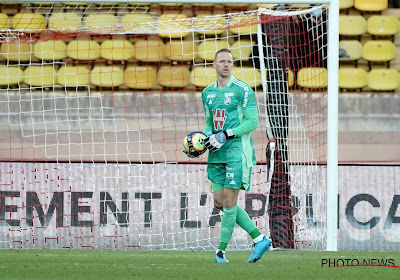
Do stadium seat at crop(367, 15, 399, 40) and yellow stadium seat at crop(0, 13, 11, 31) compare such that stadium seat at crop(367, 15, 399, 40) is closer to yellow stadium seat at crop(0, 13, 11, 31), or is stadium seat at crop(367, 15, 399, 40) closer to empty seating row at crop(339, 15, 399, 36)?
empty seating row at crop(339, 15, 399, 36)

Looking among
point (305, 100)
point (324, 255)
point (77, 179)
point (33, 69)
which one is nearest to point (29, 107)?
point (33, 69)

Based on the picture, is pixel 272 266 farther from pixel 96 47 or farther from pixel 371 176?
pixel 96 47

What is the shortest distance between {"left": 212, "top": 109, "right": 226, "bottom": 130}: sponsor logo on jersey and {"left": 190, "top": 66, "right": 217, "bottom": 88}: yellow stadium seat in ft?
19.2

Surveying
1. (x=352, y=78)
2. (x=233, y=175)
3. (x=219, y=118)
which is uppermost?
(x=352, y=78)

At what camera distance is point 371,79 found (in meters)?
12.9

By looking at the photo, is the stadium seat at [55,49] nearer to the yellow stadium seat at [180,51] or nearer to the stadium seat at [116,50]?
the stadium seat at [116,50]

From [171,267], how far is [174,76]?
698cm

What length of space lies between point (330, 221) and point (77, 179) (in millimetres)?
2804

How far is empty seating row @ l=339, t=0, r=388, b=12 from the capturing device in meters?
13.2

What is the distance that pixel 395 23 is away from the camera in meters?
13.0

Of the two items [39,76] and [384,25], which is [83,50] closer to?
[39,76]

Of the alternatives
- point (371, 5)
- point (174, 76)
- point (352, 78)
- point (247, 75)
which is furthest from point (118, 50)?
→ point (371, 5)

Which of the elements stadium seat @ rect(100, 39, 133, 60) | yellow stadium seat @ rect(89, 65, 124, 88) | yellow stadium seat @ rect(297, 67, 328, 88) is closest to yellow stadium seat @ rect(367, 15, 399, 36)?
yellow stadium seat @ rect(297, 67, 328, 88)

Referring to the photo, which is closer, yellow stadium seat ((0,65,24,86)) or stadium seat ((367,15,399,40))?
yellow stadium seat ((0,65,24,86))
